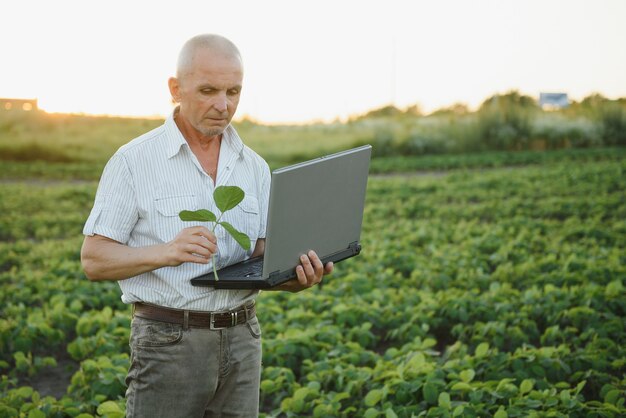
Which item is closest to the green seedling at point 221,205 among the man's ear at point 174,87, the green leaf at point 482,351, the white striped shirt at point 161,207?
the white striped shirt at point 161,207

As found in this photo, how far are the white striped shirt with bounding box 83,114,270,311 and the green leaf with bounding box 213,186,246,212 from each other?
0.19m

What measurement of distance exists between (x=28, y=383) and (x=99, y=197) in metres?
2.92

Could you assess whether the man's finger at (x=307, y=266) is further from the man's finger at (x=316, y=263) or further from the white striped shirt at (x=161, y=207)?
the white striped shirt at (x=161, y=207)

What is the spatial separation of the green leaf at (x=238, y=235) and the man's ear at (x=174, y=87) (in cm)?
43

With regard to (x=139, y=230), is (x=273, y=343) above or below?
below

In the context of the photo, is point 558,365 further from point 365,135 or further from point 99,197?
point 365,135

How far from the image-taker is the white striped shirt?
7.31 feet

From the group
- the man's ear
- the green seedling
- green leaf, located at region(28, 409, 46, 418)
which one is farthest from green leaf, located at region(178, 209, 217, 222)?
green leaf, located at region(28, 409, 46, 418)

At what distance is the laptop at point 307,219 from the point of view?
210cm

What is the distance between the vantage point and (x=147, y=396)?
7.59 feet

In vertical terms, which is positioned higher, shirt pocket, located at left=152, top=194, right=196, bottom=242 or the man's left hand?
shirt pocket, located at left=152, top=194, right=196, bottom=242

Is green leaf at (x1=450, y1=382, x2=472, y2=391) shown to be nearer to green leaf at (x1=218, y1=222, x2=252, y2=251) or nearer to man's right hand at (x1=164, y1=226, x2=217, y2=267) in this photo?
green leaf at (x1=218, y1=222, x2=252, y2=251)

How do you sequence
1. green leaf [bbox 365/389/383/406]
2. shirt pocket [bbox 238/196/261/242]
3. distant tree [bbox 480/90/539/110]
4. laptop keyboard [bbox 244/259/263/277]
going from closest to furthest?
laptop keyboard [bbox 244/259/263/277] → shirt pocket [bbox 238/196/261/242] → green leaf [bbox 365/389/383/406] → distant tree [bbox 480/90/539/110]

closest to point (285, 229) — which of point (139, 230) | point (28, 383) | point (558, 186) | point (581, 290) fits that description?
point (139, 230)
